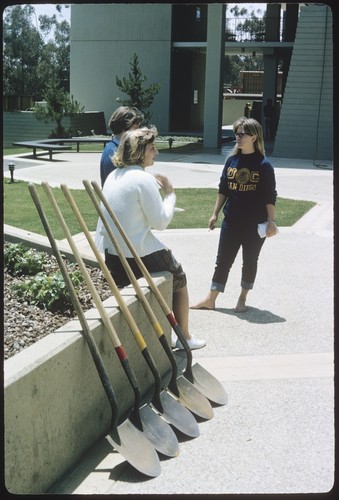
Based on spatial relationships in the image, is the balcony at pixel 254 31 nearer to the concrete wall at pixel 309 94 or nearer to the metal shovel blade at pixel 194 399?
the concrete wall at pixel 309 94

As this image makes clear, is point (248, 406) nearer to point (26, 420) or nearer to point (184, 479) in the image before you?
point (184, 479)

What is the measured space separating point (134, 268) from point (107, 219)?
394 mm

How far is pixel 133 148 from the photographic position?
179 inches

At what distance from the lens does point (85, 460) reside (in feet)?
11.8

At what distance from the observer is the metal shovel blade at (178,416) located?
12.7ft

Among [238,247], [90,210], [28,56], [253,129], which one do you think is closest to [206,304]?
[238,247]

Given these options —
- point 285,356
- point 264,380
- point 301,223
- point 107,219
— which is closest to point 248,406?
point 264,380

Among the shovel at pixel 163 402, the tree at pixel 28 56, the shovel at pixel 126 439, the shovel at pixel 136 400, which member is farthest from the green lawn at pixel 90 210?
the tree at pixel 28 56

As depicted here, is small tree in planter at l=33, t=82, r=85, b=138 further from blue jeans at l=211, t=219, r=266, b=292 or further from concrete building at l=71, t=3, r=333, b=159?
blue jeans at l=211, t=219, r=266, b=292

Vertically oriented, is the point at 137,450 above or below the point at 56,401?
below

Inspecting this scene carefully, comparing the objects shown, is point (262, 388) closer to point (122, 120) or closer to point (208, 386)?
point (208, 386)

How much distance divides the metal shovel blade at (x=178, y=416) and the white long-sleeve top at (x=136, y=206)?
41.7 inches

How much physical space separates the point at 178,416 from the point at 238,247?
246 centimetres

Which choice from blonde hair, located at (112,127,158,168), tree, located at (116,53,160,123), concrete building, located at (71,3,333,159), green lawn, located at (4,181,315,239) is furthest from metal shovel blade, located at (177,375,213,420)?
concrete building, located at (71,3,333,159)
